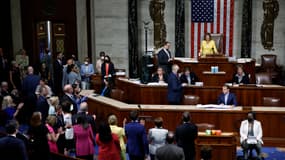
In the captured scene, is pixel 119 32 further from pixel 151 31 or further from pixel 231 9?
pixel 231 9

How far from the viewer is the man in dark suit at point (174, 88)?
1145cm

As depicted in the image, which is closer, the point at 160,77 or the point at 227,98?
the point at 227,98

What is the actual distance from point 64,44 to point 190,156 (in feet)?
36.5

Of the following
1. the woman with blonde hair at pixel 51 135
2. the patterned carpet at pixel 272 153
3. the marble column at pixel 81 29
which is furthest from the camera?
the marble column at pixel 81 29

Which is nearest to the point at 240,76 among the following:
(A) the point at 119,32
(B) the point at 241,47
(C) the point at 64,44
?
(B) the point at 241,47

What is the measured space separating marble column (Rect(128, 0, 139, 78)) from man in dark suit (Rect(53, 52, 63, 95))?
119 inches

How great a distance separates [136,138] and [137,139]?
0.03m

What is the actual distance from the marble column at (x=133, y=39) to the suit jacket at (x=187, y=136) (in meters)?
9.78

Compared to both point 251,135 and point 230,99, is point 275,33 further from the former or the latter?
point 251,135

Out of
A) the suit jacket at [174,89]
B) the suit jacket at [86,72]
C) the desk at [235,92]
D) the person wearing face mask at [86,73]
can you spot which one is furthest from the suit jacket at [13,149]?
the suit jacket at [86,72]

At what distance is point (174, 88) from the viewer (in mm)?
11469

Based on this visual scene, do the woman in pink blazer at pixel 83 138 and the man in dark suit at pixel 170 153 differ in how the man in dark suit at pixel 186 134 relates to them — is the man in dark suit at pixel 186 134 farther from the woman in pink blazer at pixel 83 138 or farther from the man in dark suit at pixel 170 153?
the woman in pink blazer at pixel 83 138

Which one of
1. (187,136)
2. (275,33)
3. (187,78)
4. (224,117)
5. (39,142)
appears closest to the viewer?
(39,142)

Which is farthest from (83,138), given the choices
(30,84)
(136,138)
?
(30,84)
